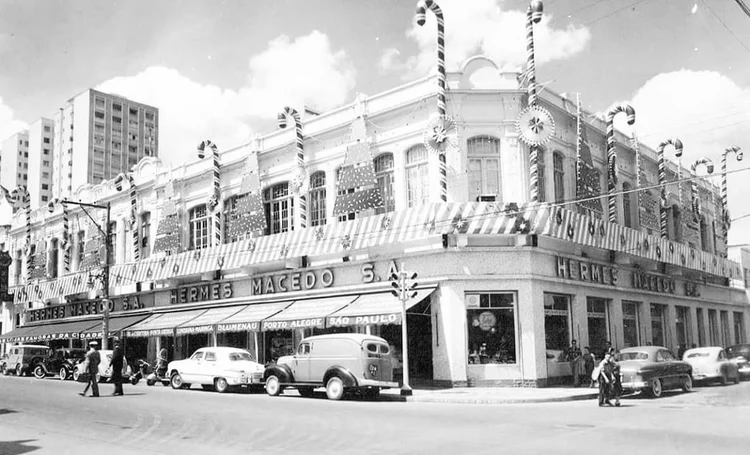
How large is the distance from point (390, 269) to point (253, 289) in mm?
8666

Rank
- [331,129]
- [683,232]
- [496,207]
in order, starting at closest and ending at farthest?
[496,207] < [331,129] < [683,232]

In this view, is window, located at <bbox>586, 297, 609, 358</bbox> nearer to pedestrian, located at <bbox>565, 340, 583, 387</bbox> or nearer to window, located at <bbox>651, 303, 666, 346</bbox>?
pedestrian, located at <bbox>565, 340, 583, 387</bbox>

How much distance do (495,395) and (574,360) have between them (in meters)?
5.16

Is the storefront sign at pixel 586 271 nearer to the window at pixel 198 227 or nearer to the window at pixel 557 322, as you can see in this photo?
the window at pixel 557 322

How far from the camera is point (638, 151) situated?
115 feet

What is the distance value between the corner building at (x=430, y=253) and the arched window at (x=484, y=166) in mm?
53

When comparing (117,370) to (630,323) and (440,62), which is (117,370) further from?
(630,323)

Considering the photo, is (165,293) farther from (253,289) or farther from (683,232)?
(683,232)

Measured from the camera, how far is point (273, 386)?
864 inches

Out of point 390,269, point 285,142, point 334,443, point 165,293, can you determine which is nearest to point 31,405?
point 334,443

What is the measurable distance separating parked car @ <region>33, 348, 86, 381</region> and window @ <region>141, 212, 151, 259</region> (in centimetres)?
675

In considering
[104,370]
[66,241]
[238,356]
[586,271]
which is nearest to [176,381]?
[238,356]

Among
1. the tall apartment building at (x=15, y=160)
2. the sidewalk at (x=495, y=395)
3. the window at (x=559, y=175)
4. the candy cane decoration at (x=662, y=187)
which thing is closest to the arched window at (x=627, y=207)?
the candy cane decoration at (x=662, y=187)

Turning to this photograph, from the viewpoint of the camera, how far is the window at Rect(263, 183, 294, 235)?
31375 millimetres
